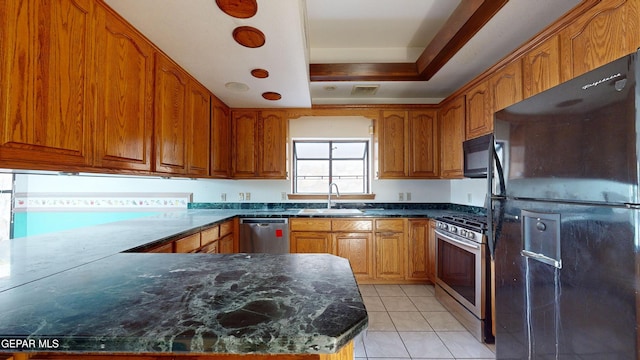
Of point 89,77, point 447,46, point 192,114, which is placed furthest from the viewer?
point 192,114

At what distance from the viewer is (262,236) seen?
2.94 meters

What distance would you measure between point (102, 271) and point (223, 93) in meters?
2.23

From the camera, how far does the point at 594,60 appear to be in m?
1.31

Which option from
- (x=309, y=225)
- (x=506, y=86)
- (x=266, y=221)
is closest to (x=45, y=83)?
(x=266, y=221)

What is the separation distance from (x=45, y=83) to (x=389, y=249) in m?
3.03

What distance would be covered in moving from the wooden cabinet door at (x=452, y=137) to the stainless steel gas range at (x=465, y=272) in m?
0.68

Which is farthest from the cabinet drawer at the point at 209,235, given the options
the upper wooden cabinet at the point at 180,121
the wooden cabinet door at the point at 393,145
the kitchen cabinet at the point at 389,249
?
the wooden cabinet door at the point at 393,145

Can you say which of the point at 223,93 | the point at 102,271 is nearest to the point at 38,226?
the point at 223,93

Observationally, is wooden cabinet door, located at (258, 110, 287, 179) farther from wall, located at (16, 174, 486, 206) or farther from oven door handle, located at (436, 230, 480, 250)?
oven door handle, located at (436, 230, 480, 250)

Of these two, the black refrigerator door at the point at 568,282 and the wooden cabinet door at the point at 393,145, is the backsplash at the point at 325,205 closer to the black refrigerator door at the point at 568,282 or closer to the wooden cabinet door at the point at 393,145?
the wooden cabinet door at the point at 393,145

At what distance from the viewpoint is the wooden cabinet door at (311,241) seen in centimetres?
297

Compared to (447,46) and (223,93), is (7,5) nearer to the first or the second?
(223,93)

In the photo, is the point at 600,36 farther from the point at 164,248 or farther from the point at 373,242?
the point at 164,248

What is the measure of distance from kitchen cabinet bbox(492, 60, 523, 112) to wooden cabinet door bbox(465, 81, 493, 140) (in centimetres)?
4
